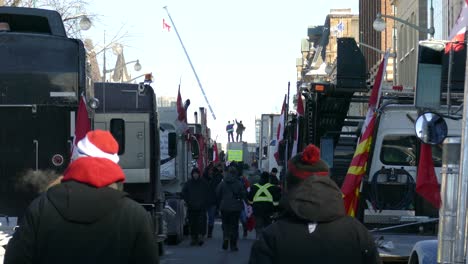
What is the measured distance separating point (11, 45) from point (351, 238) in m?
9.75

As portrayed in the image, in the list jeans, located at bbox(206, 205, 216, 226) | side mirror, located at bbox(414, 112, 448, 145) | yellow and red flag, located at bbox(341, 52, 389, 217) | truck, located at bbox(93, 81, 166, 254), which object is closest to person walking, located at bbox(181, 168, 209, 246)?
jeans, located at bbox(206, 205, 216, 226)

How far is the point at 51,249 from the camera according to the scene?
5.02 m

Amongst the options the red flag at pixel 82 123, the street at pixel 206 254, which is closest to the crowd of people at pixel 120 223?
the red flag at pixel 82 123

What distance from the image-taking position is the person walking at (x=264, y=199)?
2117cm

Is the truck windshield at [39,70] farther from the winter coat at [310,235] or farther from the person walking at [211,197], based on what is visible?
the winter coat at [310,235]

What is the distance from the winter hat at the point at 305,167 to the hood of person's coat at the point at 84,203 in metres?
1.13

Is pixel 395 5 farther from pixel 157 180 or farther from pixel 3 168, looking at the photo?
pixel 3 168

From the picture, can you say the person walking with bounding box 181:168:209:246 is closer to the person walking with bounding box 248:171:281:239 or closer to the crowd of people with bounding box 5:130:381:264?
the person walking with bounding box 248:171:281:239

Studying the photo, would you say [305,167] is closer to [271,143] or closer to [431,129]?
[431,129]

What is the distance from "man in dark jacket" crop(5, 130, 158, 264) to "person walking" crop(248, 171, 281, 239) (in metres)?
16.0

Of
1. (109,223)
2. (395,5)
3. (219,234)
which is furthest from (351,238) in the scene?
(395,5)

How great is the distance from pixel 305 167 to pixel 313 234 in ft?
1.59

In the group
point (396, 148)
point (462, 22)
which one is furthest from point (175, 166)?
point (462, 22)

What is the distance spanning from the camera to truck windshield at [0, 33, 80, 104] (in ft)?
46.6
